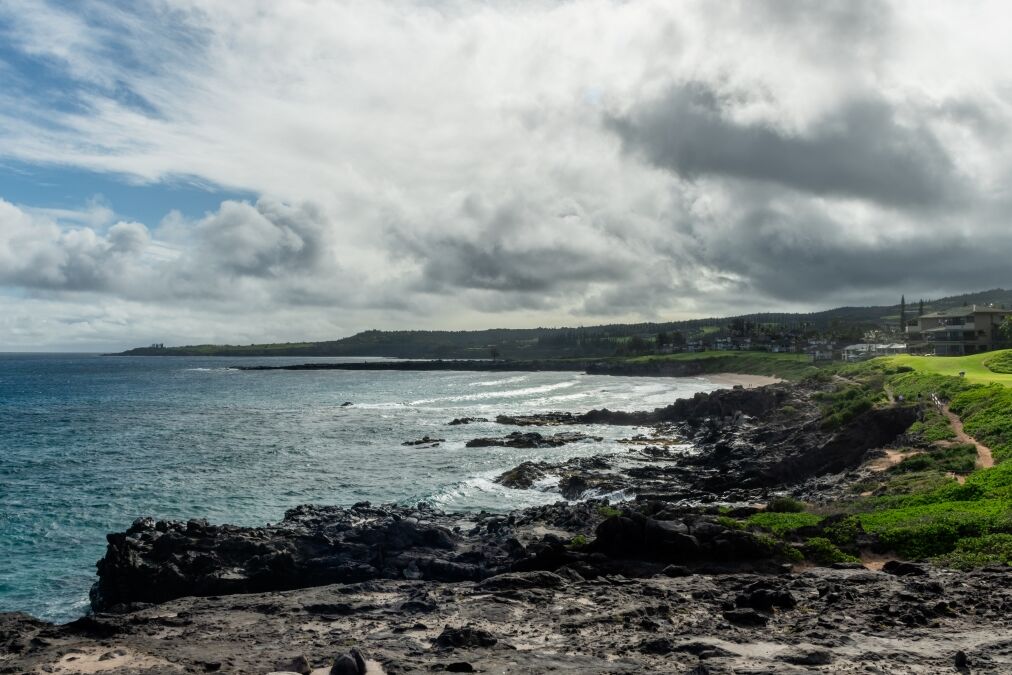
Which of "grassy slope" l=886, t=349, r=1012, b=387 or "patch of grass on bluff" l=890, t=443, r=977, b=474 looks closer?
"patch of grass on bluff" l=890, t=443, r=977, b=474

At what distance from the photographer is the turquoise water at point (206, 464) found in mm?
32031

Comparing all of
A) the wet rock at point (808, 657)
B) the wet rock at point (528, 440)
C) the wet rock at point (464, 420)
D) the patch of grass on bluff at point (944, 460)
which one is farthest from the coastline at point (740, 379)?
the wet rock at point (808, 657)

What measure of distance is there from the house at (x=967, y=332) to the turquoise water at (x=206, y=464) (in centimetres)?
4435

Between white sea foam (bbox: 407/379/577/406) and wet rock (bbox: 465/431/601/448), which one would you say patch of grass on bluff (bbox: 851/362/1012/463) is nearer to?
wet rock (bbox: 465/431/601/448)

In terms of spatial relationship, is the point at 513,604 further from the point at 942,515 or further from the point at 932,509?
the point at 932,509

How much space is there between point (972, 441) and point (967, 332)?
267 feet

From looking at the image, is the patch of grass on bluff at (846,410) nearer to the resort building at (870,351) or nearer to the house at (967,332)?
the house at (967,332)

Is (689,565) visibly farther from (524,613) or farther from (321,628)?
(321,628)

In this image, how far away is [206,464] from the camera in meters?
52.4

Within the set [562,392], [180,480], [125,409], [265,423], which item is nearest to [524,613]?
[180,480]

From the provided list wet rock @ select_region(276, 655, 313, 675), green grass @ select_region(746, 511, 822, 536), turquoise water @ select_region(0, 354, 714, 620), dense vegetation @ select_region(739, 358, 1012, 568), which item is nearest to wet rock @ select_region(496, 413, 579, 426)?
turquoise water @ select_region(0, 354, 714, 620)

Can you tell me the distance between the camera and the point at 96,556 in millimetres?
29906

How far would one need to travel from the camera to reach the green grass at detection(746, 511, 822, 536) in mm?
23703

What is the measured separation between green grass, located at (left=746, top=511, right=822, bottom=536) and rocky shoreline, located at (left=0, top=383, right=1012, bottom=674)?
1.44 m
